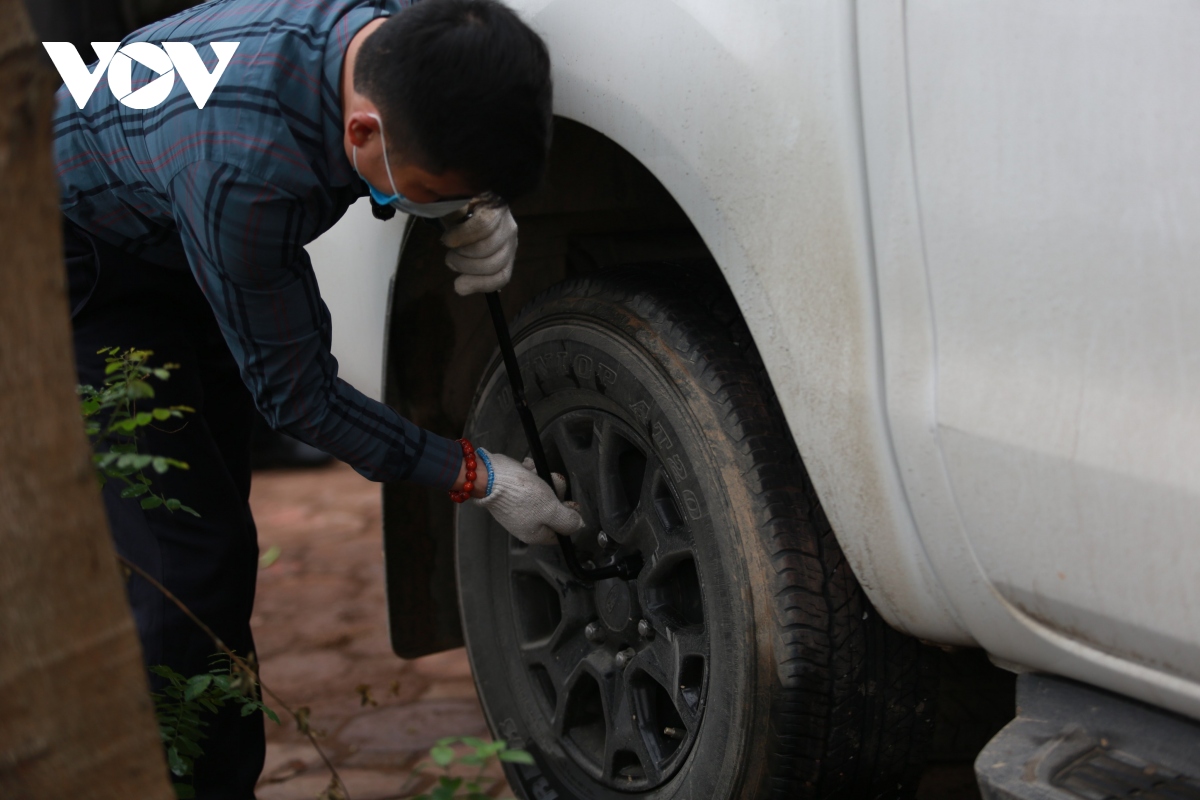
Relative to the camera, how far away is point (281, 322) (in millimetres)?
1474

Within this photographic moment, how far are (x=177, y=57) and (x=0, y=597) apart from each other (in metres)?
0.95

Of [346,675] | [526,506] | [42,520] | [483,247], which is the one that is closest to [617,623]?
[526,506]

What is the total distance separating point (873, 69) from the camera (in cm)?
111

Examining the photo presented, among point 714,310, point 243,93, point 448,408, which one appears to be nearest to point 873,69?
point 714,310

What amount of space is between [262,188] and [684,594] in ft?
2.66

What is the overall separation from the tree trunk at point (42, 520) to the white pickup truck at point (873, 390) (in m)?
0.74

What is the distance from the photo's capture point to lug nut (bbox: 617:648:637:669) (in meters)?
1.65

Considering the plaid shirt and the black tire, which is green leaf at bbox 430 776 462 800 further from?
the plaid shirt

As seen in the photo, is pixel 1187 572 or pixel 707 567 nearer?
pixel 1187 572

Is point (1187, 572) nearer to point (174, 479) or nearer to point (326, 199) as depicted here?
point (326, 199)

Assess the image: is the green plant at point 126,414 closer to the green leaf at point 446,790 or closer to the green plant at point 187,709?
the green plant at point 187,709

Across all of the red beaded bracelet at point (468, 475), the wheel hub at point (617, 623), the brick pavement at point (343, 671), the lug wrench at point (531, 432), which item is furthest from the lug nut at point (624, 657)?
the brick pavement at point (343, 671)

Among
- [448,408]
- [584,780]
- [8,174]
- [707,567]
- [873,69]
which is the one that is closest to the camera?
[8,174]

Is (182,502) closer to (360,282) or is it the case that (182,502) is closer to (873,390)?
(360,282)
